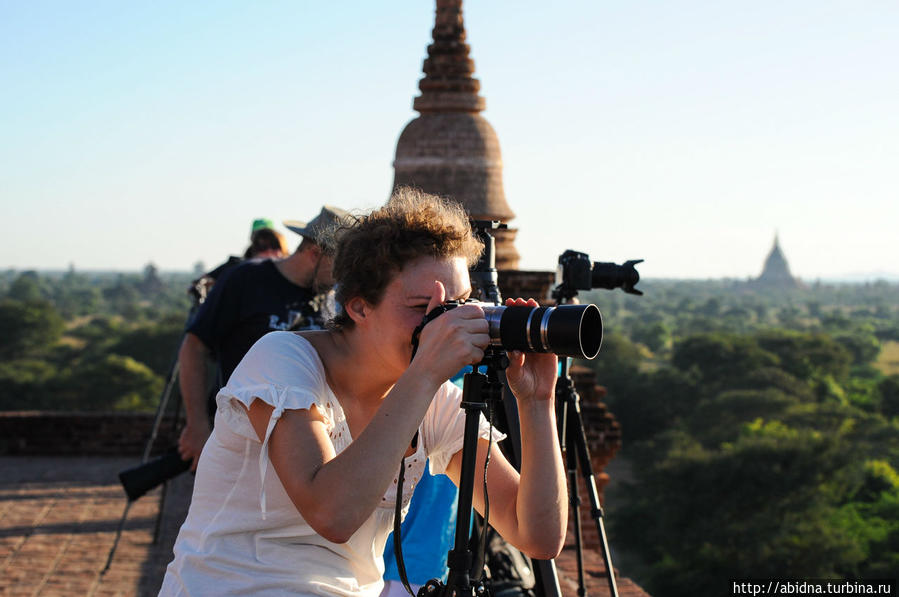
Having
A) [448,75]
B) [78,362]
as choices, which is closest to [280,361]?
[448,75]

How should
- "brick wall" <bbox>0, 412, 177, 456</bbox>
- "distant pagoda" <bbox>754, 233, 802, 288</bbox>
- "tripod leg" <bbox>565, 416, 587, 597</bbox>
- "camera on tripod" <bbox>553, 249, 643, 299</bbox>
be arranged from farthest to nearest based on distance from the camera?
"distant pagoda" <bbox>754, 233, 802, 288</bbox>, "brick wall" <bbox>0, 412, 177, 456</bbox>, "tripod leg" <bbox>565, 416, 587, 597</bbox>, "camera on tripod" <bbox>553, 249, 643, 299</bbox>

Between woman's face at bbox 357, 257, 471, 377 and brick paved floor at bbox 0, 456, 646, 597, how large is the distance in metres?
3.00

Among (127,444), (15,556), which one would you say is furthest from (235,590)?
(127,444)

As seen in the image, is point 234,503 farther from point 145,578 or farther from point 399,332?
point 145,578

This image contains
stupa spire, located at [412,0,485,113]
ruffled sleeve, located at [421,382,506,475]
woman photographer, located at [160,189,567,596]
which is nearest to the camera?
woman photographer, located at [160,189,567,596]

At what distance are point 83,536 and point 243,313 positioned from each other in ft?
10.5

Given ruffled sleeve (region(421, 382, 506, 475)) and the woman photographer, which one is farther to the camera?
ruffled sleeve (region(421, 382, 506, 475))

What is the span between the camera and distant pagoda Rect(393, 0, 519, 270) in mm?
8414

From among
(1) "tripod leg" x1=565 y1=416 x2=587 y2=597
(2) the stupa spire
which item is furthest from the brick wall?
(1) "tripod leg" x1=565 y1=416 x2=587 y2=597

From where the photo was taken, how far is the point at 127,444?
9391 mm

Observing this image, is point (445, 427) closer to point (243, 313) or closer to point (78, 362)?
point (243, 313)

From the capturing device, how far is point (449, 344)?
181 cm

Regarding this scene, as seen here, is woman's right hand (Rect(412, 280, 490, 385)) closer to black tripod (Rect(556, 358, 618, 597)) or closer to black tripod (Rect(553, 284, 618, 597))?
→ black tripod (Rect(553, 284, 618, 597))

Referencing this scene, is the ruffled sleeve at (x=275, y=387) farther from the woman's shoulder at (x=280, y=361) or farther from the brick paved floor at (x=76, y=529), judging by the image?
A: the brick paved floor at (x=76, y=529)
